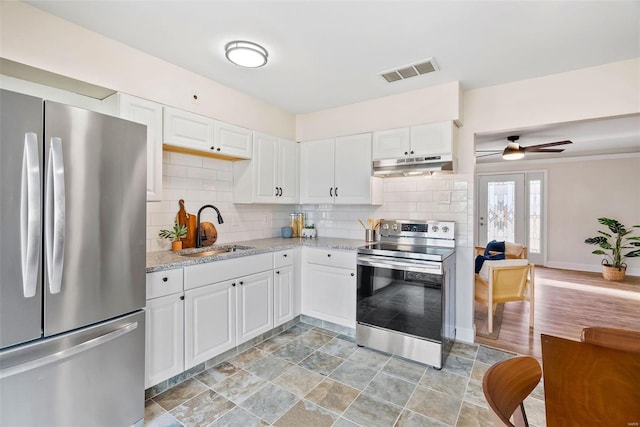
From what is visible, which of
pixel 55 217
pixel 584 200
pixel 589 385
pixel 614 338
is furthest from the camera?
pixel 584 200

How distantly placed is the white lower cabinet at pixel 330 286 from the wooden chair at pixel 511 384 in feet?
A: 6.34

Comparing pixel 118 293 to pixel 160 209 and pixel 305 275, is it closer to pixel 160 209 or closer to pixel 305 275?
pixel 160 209

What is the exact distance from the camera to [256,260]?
2.74 m

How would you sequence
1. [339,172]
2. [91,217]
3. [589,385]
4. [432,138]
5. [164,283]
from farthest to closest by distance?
Result: [339,172], [432,138], [164,283], [91,217], [589,385]

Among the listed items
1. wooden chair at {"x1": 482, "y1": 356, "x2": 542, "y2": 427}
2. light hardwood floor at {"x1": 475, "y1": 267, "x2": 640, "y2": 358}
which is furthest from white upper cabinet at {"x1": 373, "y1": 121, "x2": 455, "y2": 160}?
wooden chair at {"x1": 482, "y1": 356, "x2": 542, "y2": 427}

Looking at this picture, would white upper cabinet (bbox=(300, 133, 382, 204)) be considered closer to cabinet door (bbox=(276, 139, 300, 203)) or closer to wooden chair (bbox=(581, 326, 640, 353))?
cabinet door (bbox=(276, 139, 300, 203))

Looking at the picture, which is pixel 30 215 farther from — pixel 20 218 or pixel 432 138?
pixel 432 138

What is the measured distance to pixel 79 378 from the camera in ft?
4.85

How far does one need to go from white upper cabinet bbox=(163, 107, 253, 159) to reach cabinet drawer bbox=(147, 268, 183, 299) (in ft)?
3.50

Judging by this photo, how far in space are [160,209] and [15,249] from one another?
1.35 meters

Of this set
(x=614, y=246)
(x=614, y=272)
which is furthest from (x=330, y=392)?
(x=614, y=246)

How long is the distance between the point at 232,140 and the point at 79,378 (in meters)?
2.15

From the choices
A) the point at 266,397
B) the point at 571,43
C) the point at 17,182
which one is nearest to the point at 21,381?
the point at 17,182

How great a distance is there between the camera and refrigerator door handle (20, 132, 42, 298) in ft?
4.25
